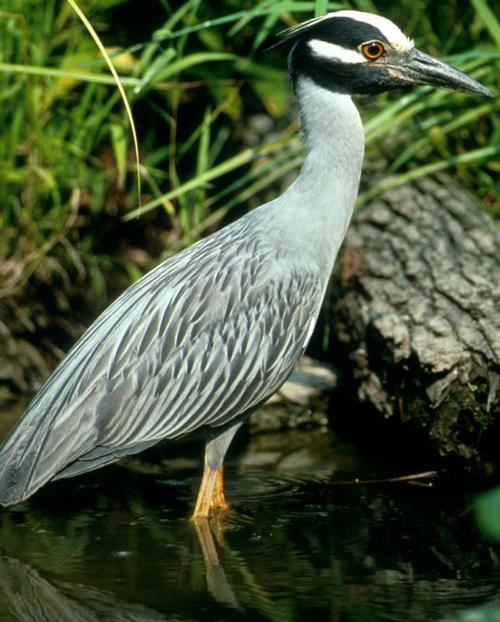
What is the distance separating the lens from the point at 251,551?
444cm

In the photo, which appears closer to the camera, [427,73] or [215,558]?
[215,558]

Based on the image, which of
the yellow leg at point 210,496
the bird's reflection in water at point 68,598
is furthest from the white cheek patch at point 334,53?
the bird's reflection in water at point 68,598

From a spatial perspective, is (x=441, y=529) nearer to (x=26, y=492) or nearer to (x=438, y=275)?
(x=438, y=275)

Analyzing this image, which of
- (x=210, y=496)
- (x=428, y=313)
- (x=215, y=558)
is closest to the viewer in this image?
(x=215, y=558)

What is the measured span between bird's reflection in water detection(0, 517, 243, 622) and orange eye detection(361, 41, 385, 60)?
226cm

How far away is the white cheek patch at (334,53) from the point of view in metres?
4.91

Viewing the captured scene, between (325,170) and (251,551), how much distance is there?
5.64 ft

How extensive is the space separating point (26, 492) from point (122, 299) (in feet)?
3.45

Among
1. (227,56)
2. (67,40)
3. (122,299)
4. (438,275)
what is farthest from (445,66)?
(67,40)

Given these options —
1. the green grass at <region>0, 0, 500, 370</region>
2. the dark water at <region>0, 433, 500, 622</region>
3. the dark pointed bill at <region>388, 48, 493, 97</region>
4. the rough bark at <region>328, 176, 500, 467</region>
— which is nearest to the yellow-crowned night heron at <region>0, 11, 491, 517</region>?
the dark pointed bill at <region>388, 48, 493, 97</region>

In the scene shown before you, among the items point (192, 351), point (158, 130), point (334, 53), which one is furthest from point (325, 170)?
point (158, 130)

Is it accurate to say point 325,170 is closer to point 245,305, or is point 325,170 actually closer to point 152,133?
point 245,305

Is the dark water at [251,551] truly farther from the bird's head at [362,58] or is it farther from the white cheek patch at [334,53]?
the white cheek patch at [334,53]

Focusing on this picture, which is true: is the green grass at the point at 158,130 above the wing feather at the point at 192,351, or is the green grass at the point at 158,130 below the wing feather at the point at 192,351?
above
